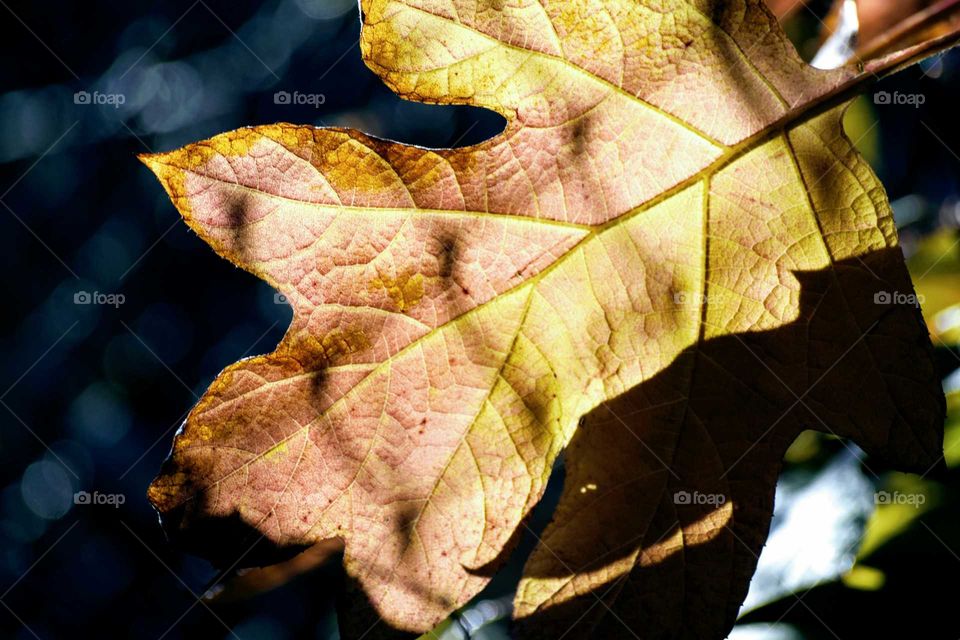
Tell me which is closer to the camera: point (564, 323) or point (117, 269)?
point (564, 323)

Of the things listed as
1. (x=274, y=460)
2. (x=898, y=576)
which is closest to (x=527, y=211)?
(x=274, y=460)

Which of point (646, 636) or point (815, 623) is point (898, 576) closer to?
point (815, 623)

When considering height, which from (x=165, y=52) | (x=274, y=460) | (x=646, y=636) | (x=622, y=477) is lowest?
(x=646, y=636)

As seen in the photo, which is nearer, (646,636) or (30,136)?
(646,636)

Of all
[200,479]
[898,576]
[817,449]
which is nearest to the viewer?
[200,479]

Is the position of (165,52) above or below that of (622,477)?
above

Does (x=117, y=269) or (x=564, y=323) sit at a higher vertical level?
(x=117, y=269)

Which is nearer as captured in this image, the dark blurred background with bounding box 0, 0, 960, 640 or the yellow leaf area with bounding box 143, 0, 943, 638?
the yellow leaf area with bounding box 143, 0, 943, 638

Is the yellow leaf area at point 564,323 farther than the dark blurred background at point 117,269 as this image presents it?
No
